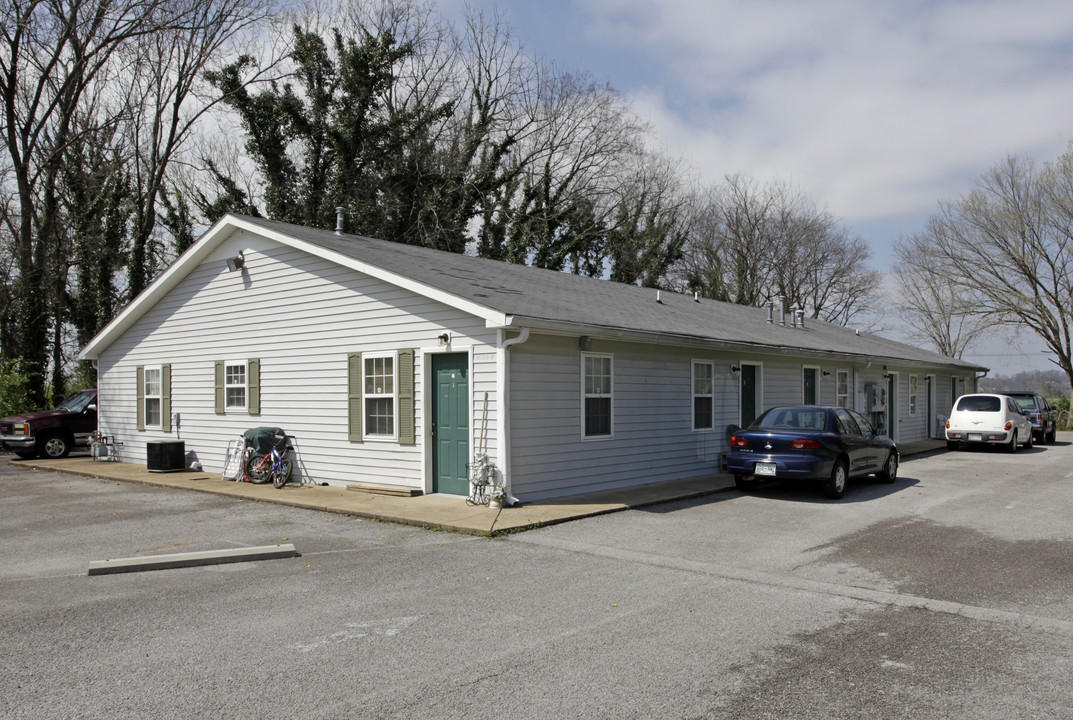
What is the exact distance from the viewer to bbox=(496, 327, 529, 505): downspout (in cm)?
1095

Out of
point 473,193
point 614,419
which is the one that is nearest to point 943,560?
point 614,419

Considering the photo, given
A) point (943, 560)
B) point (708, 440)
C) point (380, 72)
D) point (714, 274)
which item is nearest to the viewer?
point (943, 560)

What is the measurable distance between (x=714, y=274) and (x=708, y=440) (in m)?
28.6

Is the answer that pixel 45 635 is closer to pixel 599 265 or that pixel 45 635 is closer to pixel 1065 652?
pixel 1065 652

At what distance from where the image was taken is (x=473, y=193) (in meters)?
31.7

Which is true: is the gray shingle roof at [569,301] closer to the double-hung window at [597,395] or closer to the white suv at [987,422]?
the double-hung window at [597,395]

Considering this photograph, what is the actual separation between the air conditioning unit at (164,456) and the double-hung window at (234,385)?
1.48 m

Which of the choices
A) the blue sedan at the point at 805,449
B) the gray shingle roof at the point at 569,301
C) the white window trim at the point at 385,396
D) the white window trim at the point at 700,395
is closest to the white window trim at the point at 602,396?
the gray shingle roof at the point at 569,301

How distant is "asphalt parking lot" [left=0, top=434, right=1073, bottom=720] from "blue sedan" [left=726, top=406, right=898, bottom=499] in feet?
5.20

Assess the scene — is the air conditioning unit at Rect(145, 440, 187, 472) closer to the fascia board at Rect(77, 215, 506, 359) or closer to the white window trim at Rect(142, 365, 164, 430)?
the white window trim at Rect(142, 365, 164, 430)

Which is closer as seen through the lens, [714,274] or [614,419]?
[614,419]

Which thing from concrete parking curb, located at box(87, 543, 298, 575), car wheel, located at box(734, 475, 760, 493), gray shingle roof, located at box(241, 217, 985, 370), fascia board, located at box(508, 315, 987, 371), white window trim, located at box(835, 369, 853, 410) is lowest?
car wheel, located at box(734, 475, 760, 493)

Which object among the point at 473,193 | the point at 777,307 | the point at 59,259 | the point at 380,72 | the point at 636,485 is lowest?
the point at 636,485

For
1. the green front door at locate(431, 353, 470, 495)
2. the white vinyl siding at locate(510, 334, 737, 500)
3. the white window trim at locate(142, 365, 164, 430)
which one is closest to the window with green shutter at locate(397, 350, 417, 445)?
the green front door at locate(431, 353, 470, 495)
